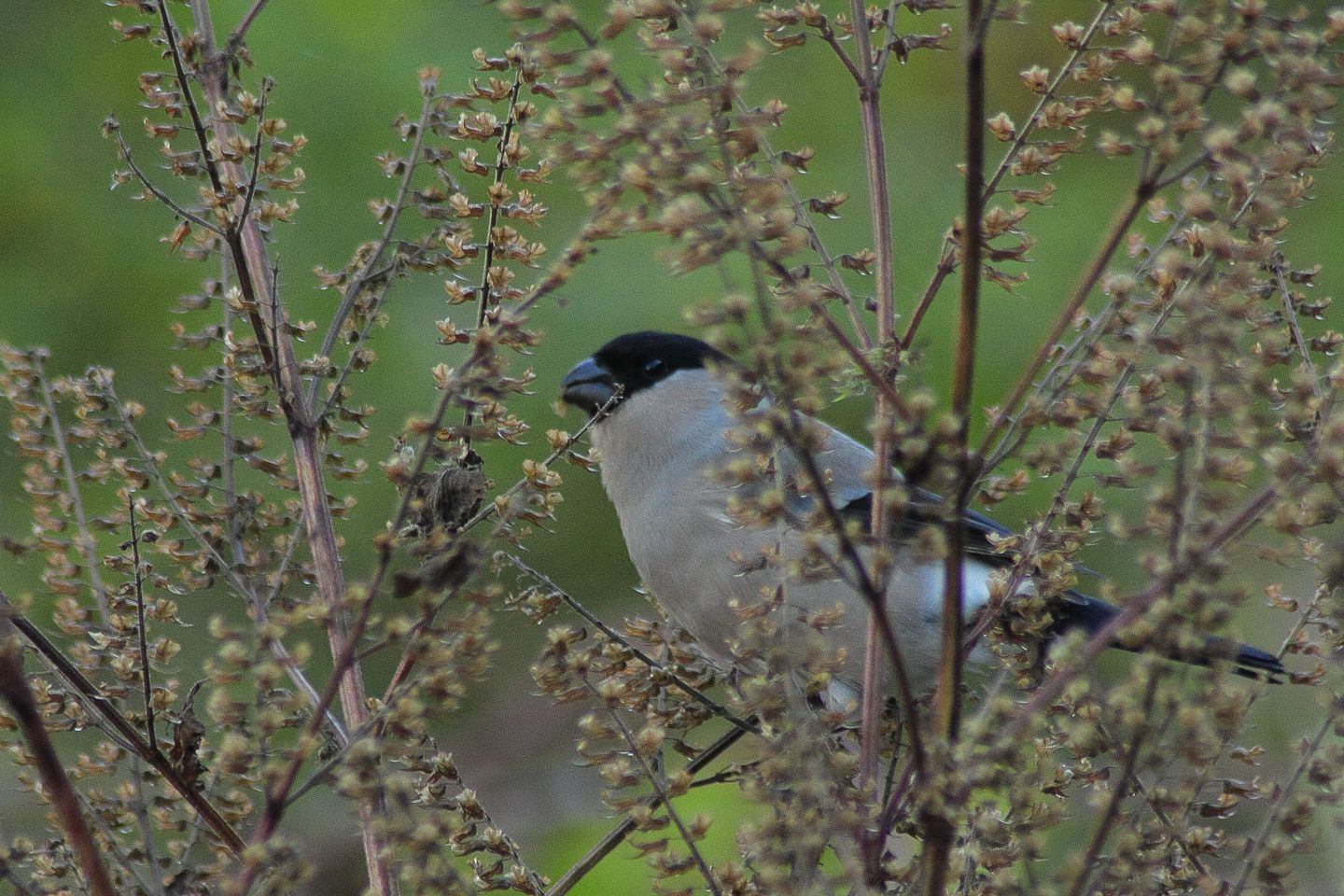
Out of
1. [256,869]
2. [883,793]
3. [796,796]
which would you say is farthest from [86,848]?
[883,793]

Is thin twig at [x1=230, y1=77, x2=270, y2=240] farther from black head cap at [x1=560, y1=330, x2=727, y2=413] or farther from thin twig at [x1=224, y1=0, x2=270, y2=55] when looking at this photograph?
black head cap at [x1=560, y1=330, x2=727, y2=413]

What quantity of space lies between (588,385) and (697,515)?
38 centimetres

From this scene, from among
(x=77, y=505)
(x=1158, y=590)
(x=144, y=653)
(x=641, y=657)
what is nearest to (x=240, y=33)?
(x=77, y=505)

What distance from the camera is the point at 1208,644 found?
1.02 meters

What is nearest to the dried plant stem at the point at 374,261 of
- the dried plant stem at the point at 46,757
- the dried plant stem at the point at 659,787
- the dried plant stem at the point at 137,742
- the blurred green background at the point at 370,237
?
the dried plant stem at the point at 137,742

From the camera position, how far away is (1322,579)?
1.26 metres

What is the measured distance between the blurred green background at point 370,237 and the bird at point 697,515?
19 cm

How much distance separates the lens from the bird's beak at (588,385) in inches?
132

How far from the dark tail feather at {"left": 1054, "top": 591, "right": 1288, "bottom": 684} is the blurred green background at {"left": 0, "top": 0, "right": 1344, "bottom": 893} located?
1.27ft

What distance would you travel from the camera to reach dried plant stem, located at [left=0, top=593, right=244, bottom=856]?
1.36 metres

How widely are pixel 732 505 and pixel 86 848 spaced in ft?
1.57

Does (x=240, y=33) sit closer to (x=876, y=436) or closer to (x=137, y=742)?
(x=137, y=742)

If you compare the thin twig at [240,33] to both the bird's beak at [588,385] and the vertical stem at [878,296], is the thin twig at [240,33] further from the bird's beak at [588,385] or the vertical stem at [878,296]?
the bird's beak at [588,385]

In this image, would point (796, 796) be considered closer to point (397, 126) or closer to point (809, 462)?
point (809, 462)
